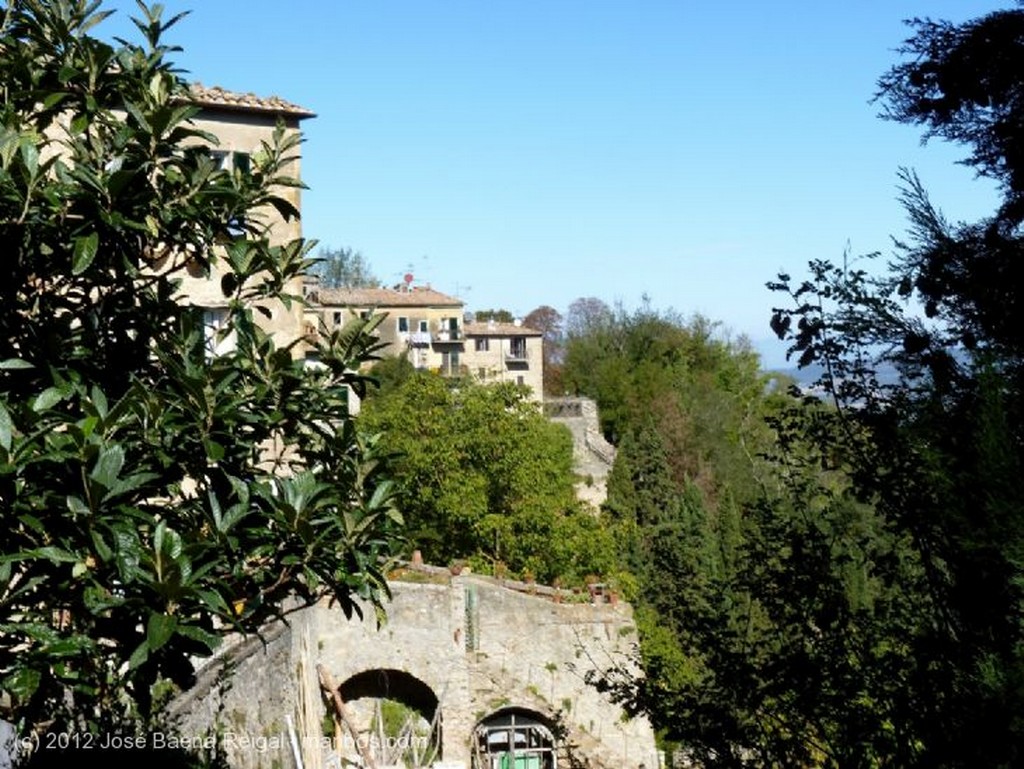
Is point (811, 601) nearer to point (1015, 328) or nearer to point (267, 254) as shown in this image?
point (1015, 328)

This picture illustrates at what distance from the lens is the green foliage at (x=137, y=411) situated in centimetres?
443

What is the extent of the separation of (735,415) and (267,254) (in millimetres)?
56695

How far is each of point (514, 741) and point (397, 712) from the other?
2313mm

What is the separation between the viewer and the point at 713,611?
6668 millimetres

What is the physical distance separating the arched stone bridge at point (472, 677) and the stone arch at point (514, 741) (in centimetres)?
2

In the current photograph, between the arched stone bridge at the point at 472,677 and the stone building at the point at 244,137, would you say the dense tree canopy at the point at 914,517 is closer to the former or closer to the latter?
the arched stone bridge at the point at 472,677

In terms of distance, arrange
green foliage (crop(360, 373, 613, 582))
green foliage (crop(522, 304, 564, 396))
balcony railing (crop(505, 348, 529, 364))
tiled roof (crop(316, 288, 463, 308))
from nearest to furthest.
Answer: green foliage (crop(360, 373, 613, 582)) → tiled roof (crop(316, 288, 463, 308)) → balcony railing (crop(505, 348, 529, 364)) → green foliage (crop(522, 304, 564, 396))

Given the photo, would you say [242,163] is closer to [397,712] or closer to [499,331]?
[397,712]

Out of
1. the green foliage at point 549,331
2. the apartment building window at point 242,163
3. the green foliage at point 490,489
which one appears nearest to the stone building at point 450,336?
the green foliage at point 549,331

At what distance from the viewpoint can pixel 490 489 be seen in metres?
32.3

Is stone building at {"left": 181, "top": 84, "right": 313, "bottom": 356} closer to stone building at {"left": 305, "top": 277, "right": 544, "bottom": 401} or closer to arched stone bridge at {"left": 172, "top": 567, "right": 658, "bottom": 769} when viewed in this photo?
arched stone bridge at {"left": 172, "top": 567, "right": 658, "bottom": 769}

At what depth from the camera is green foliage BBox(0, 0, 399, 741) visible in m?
4.43

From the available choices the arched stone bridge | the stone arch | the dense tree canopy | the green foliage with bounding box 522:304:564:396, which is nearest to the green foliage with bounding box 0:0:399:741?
the dense tree canopy

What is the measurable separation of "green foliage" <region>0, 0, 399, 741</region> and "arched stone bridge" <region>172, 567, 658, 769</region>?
14220 millimetres
